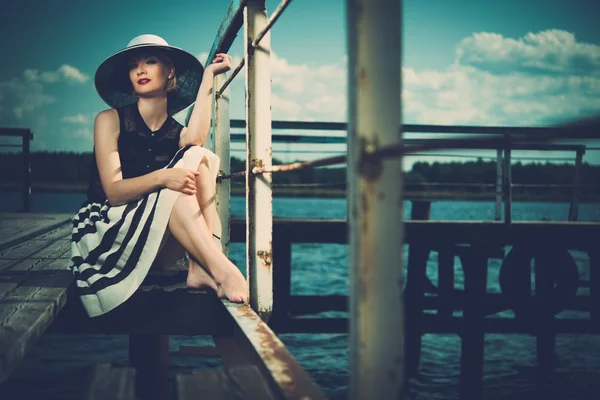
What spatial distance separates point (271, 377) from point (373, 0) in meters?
0.89

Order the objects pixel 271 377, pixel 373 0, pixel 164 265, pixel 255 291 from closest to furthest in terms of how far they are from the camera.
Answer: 1. pixel 373 0
2. pixel 271 377
3. pixel 255 291
4. pixel 164 265

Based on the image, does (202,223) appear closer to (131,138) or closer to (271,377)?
(131,138)

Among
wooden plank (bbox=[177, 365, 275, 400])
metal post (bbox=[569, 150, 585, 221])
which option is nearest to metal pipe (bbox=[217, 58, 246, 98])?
wooden plank (bbox=[177, 365, 275, 400])

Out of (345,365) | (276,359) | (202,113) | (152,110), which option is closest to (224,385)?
(276,359)

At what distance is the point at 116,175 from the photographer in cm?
210

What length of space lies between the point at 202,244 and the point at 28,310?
2.09ft

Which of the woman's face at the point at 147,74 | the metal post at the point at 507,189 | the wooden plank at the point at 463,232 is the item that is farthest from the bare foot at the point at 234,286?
the metal post at the point at 507,189

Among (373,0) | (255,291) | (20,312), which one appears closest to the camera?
(373,0)

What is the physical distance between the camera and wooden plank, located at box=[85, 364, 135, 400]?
112 cm

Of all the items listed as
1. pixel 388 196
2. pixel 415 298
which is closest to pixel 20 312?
pixel 388 196

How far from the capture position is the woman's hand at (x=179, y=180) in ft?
6.38

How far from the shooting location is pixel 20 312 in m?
1.61

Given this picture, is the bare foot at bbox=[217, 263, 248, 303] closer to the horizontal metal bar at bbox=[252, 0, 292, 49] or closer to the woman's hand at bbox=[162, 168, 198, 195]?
the woman's hand at bbox=[162, 168, 198, 195]

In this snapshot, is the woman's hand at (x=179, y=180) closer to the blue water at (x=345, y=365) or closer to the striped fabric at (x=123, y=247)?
the striped fabric at (x=123, y=247)
